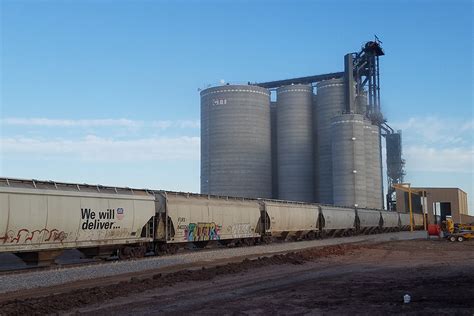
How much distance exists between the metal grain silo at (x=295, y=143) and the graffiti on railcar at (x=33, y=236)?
6996cm

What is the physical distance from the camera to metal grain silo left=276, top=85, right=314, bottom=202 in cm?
9019

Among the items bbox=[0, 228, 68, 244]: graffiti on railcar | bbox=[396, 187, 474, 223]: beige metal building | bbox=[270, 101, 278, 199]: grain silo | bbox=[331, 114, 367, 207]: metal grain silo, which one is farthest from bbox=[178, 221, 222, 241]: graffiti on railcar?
bbox=[396, 187, 474, 223]: beige metal building

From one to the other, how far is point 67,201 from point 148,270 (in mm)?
5081

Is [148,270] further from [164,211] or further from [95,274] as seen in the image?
[164,211]

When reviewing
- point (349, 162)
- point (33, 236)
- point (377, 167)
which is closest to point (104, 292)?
point (33, 236)

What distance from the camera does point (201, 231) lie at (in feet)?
107

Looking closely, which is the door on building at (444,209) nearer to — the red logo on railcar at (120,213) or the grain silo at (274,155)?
the grain silo at (274,155)

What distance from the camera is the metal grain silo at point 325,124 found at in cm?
8756

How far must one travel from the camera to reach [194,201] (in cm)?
3253

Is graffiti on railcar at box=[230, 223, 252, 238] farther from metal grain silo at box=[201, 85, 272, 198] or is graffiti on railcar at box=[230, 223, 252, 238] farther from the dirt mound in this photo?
metal grain silo at box=[201, 85, 272, 198]

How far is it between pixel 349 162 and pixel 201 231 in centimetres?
5200

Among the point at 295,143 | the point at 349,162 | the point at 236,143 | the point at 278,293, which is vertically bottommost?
the point at 278,293

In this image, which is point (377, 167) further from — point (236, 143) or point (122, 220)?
point (122, 220)

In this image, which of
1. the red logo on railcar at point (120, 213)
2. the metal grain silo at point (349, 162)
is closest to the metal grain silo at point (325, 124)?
the metal grain silo at point (349, 162)
